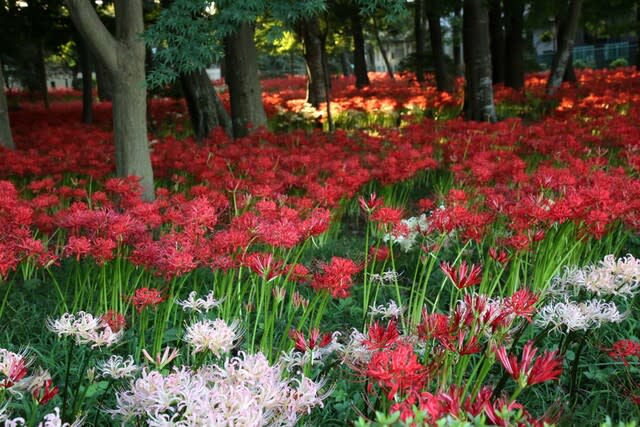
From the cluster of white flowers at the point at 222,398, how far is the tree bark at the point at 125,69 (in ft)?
13.3

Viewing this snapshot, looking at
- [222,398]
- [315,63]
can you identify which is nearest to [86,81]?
[315,63]

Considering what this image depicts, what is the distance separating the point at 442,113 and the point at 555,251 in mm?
11216

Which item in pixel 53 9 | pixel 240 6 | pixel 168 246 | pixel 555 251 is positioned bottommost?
pixel 555 251

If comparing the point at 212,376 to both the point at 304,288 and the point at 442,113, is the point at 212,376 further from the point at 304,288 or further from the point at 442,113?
the point at 442,113

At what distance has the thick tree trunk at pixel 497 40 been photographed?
15859mm

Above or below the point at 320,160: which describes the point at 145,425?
below

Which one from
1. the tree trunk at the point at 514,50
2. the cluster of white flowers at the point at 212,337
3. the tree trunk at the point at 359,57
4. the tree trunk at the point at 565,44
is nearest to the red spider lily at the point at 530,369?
the cluster of white flowers at the point at 212,337

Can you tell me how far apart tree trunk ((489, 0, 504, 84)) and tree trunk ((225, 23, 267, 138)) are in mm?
7403

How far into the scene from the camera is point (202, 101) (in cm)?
1053

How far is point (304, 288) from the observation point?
14.3ft

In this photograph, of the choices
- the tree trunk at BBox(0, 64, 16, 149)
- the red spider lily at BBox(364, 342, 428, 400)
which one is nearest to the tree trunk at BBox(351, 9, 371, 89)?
the tree trunk at BBox(0, 64, 16, 149)

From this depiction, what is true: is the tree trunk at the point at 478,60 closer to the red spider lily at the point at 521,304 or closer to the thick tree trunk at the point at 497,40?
the thick tree trunk at the point at 497,40

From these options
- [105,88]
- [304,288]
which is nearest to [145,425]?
[304,288]

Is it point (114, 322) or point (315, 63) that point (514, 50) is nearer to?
point (315, 63)
